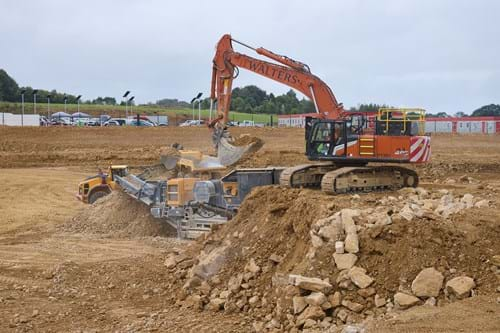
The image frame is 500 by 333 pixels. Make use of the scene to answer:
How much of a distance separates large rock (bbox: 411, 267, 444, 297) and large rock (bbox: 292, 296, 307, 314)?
1063 mm

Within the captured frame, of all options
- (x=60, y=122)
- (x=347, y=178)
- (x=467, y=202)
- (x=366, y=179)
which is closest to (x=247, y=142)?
(x=366, y=179)

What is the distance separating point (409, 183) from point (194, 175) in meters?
5.10

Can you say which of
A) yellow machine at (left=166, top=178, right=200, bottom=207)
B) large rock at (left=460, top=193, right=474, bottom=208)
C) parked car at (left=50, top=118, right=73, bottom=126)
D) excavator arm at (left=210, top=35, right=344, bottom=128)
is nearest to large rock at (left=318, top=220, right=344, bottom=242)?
large rock at (left=460, top=193, right=474, bottom=208)

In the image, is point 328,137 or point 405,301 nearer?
point 405,301

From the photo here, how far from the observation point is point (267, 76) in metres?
16.5

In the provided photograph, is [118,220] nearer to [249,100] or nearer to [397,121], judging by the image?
[397,121]

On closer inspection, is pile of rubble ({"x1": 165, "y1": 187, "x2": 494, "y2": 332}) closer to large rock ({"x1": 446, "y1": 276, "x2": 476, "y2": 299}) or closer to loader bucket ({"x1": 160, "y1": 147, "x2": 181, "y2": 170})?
large rock ({"x1": 446, "y1": 276, "x2": 476, "y2": 299})

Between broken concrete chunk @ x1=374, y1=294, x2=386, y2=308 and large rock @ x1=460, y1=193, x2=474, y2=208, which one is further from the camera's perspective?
large rock @ x1=460, y1=193, x2=474, y2=208

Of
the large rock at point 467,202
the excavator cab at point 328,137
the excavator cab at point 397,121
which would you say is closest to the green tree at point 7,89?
the excavator cab at point 328,137

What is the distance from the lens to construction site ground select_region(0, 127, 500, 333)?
6.71m

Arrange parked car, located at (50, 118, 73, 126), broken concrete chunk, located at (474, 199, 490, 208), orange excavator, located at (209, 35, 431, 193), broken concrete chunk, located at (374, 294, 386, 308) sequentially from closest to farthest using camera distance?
1. broken concrete chunk, located at (374, 294, 386, 308)
2. broken concrete chunk, located at (474, 199, 490, 208)
3. orange excavator, located at (209, 35, 431, 193)
4. parked car, located at (50, 118, 73, 126)

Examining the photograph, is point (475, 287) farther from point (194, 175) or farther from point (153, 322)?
point (194, 175)

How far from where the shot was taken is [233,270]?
8.25m

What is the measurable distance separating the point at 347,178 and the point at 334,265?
4.18 m
